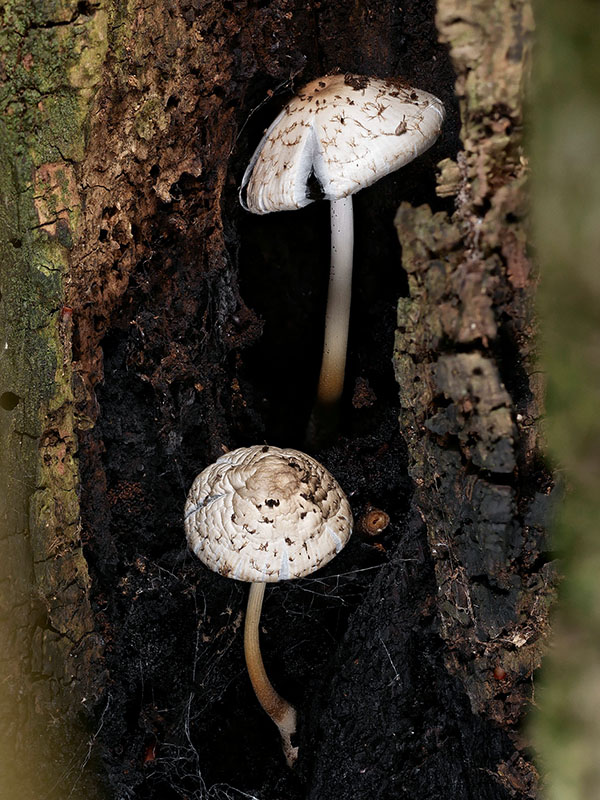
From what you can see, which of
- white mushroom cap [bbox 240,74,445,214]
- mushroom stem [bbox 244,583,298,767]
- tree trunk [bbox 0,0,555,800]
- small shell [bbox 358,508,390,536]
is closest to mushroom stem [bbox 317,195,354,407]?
tree trunk [bbox 0,0,555,800]

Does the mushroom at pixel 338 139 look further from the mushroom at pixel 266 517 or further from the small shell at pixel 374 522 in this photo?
the small shell at pixel 374 522

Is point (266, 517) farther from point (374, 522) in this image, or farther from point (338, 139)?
point (338, 139)

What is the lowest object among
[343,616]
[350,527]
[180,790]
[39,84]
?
[180,790]

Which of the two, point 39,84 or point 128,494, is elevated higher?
point 39,84

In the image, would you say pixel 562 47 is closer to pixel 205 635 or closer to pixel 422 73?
pixel 422 73

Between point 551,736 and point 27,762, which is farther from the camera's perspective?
point 27,762

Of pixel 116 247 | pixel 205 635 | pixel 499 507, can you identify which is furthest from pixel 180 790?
pixel 116 247

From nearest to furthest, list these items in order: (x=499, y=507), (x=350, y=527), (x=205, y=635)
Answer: (x=499, y=507) → (x=350, y=527) → (x=205, y=635)
